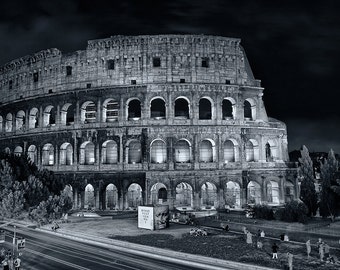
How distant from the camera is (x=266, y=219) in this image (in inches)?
972

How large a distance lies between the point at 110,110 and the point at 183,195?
43.9 feet

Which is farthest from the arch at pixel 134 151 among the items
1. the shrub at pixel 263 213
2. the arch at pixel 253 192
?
the shrub at pixel 263 213

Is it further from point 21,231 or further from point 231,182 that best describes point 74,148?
point 231,182

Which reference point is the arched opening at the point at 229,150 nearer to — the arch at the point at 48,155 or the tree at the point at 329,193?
the tree at the point at 329,193

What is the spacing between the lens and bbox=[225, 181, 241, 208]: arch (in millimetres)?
32750

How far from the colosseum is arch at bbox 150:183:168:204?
108 mm

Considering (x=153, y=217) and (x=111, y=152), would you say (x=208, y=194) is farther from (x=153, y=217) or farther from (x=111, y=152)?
(x=153, y=217)

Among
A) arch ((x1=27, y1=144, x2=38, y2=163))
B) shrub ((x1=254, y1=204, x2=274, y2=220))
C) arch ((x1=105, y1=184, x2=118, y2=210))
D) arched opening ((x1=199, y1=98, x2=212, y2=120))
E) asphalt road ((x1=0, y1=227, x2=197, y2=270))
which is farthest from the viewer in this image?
arched opening ((x1=199, y1=98, x2=212, y2=120))

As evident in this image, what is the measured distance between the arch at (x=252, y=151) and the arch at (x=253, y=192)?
108 inches

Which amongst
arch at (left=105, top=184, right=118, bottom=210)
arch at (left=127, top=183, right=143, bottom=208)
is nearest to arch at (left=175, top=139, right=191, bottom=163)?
arch at (left=127, top=183, right=143, bottom=208)

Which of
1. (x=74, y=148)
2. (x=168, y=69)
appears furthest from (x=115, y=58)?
(x=74, y=148)

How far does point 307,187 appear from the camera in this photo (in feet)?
91.6

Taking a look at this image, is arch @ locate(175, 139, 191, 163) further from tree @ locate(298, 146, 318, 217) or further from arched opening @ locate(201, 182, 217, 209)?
tree @ locate(298, 146, 318, 217)

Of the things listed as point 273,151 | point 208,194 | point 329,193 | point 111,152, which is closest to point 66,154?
point 111,152
